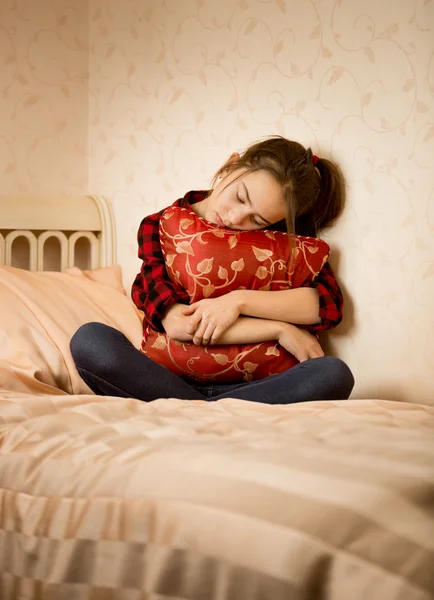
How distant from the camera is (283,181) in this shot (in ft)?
5.16

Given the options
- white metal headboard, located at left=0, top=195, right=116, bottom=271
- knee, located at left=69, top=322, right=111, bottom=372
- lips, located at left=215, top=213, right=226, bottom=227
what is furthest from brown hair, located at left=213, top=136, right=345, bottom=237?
white metal headboard, located at left=0, top=195, right=116, bottom=271

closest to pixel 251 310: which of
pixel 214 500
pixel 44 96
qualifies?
pixel 214 500

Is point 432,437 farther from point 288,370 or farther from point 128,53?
point 128,53

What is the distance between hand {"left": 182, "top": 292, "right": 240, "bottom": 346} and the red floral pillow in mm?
35

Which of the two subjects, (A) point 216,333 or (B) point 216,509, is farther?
(A) point 216,333

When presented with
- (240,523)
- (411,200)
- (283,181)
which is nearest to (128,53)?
(283,181)

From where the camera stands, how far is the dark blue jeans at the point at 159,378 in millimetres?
1405

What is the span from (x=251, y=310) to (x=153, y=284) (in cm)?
23

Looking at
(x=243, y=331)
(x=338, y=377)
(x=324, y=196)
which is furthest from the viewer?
(x=324, y=196)

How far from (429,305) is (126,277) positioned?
967 millimetres

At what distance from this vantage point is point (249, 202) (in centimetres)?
156

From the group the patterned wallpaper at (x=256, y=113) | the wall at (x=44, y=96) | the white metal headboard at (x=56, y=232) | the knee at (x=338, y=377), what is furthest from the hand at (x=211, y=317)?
the wall at (x=44, y=96)

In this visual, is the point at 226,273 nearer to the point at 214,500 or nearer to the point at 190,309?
the point at 190,309

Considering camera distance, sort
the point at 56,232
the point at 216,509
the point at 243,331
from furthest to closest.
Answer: the point at 56,232 → the point at 243,331 → the point at 216,509
